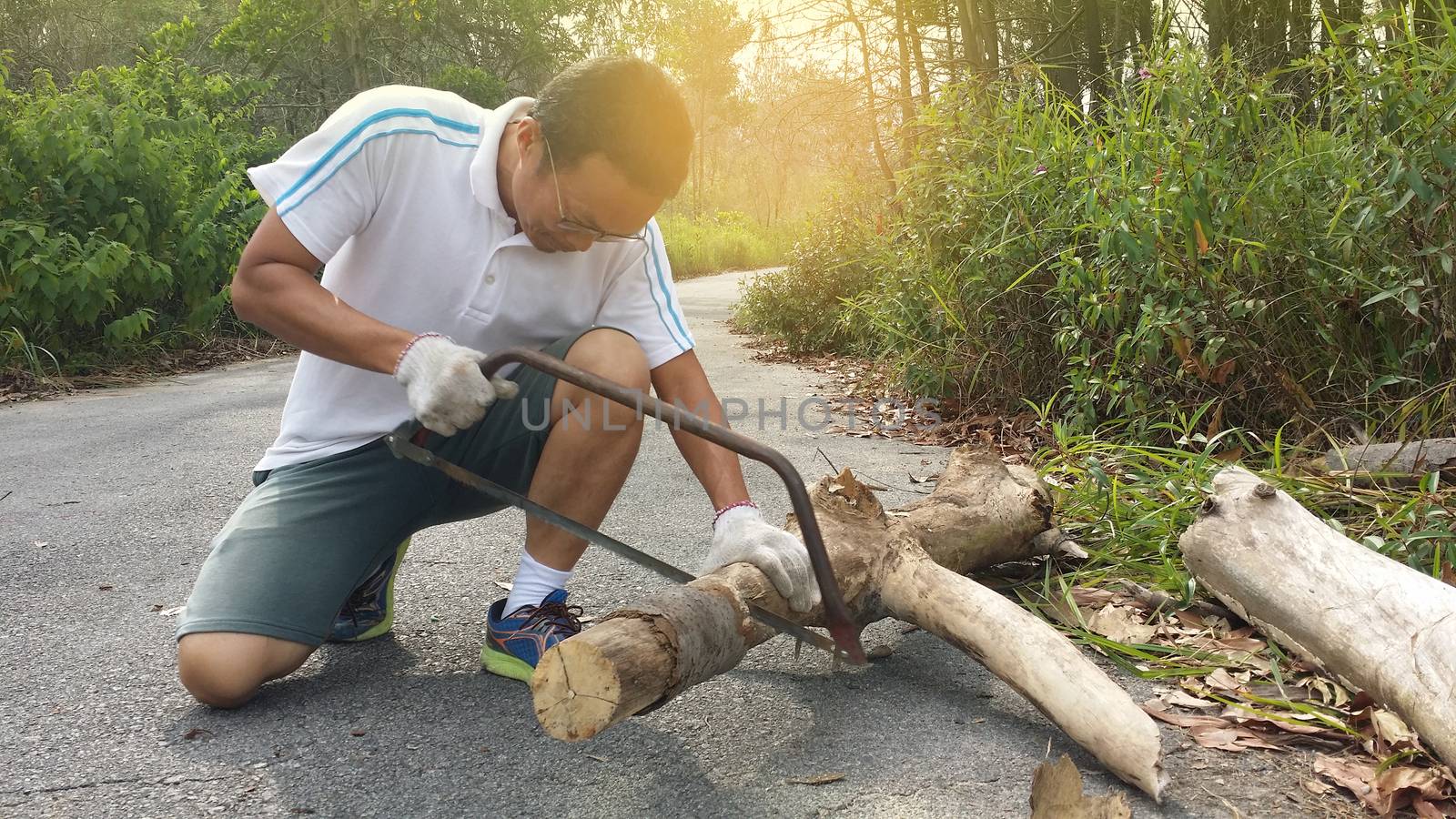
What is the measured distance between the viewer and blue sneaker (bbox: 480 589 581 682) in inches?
92.9

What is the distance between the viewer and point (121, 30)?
62.9 ft

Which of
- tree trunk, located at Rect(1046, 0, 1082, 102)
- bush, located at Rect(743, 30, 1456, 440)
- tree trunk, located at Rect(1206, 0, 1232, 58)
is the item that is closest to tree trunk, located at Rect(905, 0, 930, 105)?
tree trunk, located at Rect(1046, 0, 1082, 102)

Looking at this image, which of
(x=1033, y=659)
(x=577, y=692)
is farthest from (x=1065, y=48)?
(x=577, y=692)

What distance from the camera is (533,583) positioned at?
2.45 m

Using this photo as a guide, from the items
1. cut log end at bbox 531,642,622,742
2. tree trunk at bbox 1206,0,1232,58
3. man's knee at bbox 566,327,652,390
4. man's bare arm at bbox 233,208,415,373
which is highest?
tree trunk at bbox 1206,0,1232,58

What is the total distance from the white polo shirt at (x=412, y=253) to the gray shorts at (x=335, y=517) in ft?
0.30

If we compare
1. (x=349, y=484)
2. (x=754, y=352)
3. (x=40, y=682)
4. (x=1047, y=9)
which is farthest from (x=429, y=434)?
(x=1047, y=9)

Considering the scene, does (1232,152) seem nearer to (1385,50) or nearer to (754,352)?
(1385,50)

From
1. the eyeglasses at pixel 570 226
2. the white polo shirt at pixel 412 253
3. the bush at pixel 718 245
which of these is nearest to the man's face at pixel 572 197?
the eyeglasses at pixel 570 226

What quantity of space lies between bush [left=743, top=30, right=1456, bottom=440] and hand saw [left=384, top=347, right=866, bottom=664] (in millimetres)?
2003

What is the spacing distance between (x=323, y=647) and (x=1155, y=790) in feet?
6.43

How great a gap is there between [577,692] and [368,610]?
3.66 feet

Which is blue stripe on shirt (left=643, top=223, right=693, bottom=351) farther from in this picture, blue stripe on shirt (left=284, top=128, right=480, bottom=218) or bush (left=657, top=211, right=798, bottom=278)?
bush (left=657, top=211, right=798, bottom=278)

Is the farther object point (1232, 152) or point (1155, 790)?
point (1232, 152)
